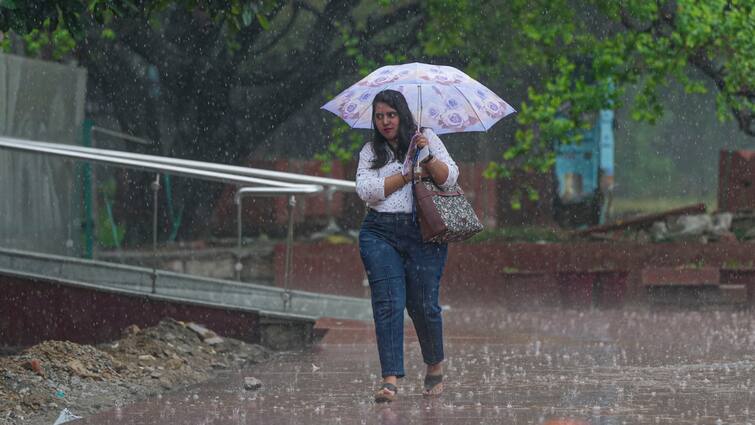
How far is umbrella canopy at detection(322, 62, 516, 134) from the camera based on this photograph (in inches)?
312

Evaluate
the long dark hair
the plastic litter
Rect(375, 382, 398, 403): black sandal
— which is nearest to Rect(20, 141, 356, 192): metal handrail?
the long dark hair

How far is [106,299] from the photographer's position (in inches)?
433

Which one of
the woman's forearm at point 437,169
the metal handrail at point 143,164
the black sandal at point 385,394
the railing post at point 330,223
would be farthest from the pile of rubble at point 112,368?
the railing post at point 330,223

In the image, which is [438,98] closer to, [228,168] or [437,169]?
[437,169]

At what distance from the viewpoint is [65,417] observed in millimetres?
7375

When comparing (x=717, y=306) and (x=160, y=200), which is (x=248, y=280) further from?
(x=717, y=306)

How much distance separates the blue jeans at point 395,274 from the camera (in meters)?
7.65

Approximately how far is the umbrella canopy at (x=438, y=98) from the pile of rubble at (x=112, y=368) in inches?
81.0

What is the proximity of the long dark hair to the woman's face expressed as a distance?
17mm

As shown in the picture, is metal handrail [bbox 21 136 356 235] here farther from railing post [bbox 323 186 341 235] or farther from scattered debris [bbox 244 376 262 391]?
railing post [bbox 323 186 341 235]

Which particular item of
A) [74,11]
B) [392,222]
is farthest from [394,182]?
[74,11]

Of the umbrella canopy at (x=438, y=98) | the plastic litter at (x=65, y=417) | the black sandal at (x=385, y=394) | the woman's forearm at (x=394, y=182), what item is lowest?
the plastic litter at (x=65, y=417)

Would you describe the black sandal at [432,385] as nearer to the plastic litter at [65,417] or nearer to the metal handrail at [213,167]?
the plastic litter at [65,417]

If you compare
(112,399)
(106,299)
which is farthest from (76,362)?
(106,299)
